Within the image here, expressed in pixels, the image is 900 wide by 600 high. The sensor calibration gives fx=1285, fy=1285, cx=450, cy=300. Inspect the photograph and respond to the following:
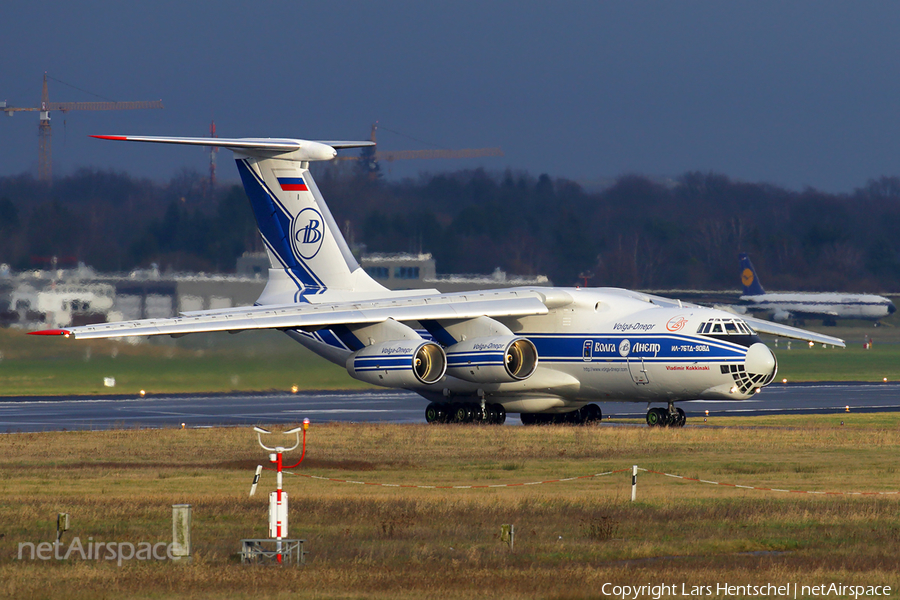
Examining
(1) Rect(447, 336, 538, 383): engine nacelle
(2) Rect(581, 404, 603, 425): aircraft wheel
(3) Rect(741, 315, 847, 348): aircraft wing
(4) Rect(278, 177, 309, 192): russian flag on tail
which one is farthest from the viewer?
(4) Rect(278, 177, 309, 192): russian flag on tail

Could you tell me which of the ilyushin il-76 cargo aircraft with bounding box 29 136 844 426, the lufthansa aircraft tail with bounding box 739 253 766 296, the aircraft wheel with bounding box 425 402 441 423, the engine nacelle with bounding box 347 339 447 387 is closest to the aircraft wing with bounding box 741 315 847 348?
the ilyushin il-76 cargo aircraft with bounding box 29 136 844 426

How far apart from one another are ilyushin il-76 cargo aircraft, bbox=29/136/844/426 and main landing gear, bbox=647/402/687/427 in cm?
3

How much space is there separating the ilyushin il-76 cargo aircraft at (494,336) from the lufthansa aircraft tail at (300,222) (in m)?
0.04

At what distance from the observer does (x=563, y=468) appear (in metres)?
19.8

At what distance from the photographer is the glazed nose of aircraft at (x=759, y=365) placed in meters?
26.3

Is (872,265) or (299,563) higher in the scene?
(872,265)

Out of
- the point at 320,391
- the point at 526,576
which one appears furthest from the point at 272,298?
the point at 526,576

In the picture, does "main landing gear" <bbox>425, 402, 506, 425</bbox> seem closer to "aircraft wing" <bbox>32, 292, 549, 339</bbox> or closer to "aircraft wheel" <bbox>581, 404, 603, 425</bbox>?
"aircraft wheel" <bbox>581, 404, 603, 425</bbox>

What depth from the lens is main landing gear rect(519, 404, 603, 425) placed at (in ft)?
99.1

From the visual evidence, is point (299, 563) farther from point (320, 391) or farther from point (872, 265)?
point (872, 265)

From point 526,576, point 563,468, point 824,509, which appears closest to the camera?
point 526,576

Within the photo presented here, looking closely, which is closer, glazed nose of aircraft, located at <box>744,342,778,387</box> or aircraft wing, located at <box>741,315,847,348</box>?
glazed nose of aircraft, located at <box>744,342,778,387</box>

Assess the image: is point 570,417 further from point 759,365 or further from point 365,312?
point 365,312

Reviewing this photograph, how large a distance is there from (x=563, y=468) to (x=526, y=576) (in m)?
8.99
